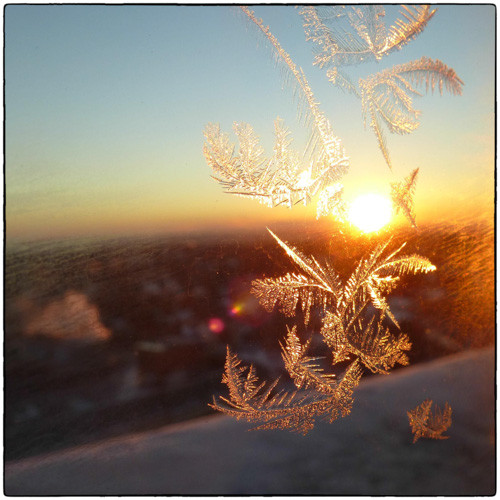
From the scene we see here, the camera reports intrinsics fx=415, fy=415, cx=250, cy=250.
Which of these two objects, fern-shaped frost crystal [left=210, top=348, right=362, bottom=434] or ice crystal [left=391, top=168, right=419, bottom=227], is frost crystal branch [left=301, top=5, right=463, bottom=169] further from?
fern-shaped frost crystal [left=210, top=348, right=362, bottom=434]

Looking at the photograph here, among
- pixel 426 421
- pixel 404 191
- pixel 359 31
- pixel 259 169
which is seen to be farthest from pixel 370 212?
pixel 426 421

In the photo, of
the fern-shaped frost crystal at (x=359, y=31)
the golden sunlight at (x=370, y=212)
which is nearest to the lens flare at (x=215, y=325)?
the golden sunlight at (x=370, y=212)

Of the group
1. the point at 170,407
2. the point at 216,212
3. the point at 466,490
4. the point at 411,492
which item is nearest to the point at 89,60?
the point at 216,212

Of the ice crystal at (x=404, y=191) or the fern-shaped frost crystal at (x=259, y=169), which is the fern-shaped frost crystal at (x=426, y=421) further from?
the fern-shaped frost crystal at (x=259, y=169)

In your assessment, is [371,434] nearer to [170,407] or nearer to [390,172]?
[170,407]

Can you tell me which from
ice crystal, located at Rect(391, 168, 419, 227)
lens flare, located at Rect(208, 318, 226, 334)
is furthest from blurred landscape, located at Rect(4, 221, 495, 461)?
ice crystal, located at Rect(391, 168, 419, 227)
